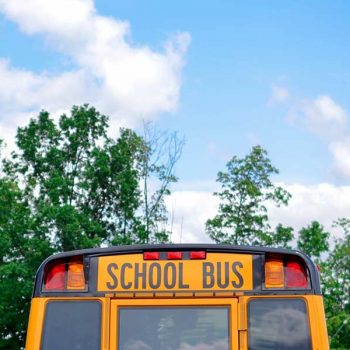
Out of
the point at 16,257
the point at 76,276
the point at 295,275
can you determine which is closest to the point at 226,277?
the point at 295,275

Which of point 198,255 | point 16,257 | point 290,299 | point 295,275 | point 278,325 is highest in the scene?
point 16,257

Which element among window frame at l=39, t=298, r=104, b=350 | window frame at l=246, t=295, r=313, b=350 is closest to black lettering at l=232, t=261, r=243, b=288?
window frame at l=246, t=295, r=313, b=350

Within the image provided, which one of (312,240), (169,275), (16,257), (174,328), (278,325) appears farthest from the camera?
(312,240)

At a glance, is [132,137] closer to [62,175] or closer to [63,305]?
[62,175]

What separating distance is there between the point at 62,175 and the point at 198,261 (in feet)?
130

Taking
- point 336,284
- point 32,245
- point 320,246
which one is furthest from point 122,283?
point 336,284

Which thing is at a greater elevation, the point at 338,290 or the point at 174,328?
the point at 338,290

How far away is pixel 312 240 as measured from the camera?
50.5 metres

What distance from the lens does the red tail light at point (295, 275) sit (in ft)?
19.8

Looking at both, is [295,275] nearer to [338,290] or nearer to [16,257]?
[16,257]

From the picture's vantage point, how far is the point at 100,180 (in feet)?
149

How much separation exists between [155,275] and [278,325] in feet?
3.04

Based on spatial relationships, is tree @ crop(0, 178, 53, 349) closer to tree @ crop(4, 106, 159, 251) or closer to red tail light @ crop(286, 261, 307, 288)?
tree @ crop(4, 106, 159, 251)

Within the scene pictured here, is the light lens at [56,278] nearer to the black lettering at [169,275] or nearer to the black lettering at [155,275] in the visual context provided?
the black lettering at [155,275]
